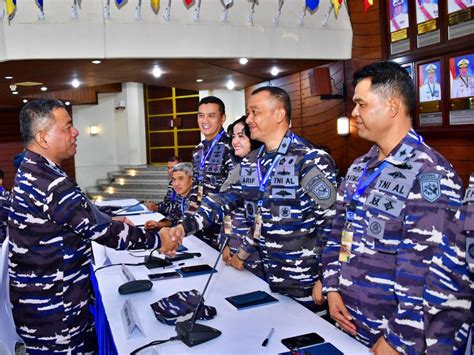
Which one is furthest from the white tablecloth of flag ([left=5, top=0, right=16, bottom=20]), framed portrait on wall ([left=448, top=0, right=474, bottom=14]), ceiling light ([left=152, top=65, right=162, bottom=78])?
ceiling light ([left=152, top=65, right=162, bottom=78])

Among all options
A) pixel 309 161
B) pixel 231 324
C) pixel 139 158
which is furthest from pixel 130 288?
pixel 139 158

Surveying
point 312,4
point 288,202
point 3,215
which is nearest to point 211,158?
point 288,202

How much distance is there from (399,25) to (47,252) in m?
5.11

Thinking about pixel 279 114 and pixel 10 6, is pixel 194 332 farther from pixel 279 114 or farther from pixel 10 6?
pixel 10 6

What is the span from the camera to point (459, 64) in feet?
15.1

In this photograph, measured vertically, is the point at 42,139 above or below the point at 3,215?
above

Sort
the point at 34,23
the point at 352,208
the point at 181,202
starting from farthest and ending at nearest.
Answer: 1. the point at 34,23
2. the point at 181,202
3. the point at 352,208

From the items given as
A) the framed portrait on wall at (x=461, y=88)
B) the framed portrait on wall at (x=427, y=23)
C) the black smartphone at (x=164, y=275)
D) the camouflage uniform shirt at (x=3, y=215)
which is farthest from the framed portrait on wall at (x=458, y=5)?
the camouflage uniform shirt at (x=3, y=215)

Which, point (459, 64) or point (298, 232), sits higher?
point (459, 64)

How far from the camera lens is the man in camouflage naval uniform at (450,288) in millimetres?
1245

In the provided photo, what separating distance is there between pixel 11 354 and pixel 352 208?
165cm

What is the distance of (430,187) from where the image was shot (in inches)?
51.9

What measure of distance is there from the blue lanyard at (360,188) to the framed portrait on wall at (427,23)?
13.3 feet

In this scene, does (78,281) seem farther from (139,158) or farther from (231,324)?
(139,158)
